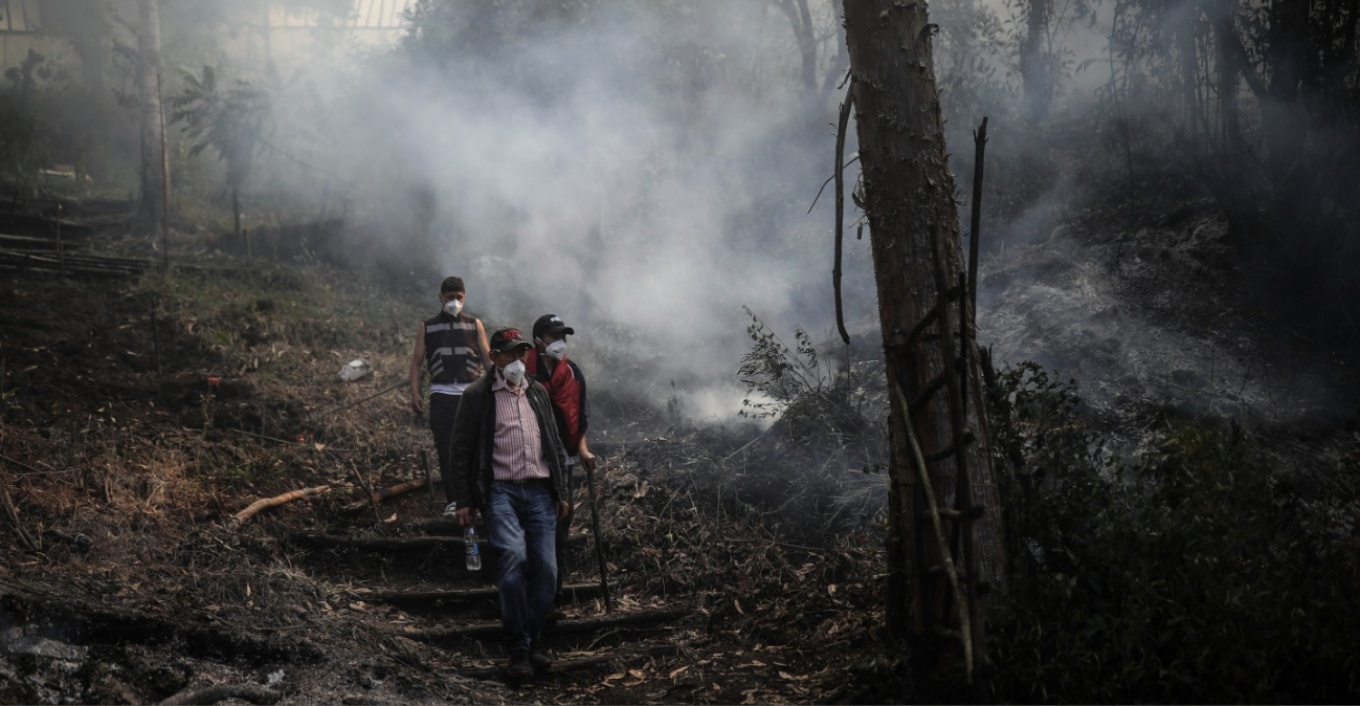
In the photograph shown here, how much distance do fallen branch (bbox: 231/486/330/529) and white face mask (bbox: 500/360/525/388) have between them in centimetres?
279

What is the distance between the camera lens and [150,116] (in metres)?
17.2

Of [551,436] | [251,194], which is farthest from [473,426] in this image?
[251,194]

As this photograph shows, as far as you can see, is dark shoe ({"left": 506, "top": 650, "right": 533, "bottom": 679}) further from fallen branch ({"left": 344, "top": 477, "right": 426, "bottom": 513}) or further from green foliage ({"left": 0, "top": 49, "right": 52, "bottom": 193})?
green foliage ({"left": 0, "top": 49, "right": 52, "bottom": 193})

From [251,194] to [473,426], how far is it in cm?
1604

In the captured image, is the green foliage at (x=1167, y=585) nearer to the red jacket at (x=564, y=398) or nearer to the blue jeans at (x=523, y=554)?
the blue jeans at (x=523, y=554)

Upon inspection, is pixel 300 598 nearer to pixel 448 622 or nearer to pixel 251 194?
pixel 448 622

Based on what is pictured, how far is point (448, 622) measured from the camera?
6.61 metres

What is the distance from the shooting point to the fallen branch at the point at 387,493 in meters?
8.24

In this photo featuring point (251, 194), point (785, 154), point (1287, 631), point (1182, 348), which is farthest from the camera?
point (251, 194)

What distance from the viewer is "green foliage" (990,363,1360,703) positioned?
3811 mm

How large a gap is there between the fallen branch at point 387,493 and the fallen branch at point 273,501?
0.31 m

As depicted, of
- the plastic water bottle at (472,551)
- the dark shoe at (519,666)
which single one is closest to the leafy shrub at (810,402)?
the plastic water bottle at (472,551)

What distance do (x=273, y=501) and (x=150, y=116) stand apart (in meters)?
12.4

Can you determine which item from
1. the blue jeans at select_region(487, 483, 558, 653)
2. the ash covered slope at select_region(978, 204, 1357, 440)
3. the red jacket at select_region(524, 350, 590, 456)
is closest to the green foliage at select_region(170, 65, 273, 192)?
the red jacket at select_region(524, 350, 590, 456)
